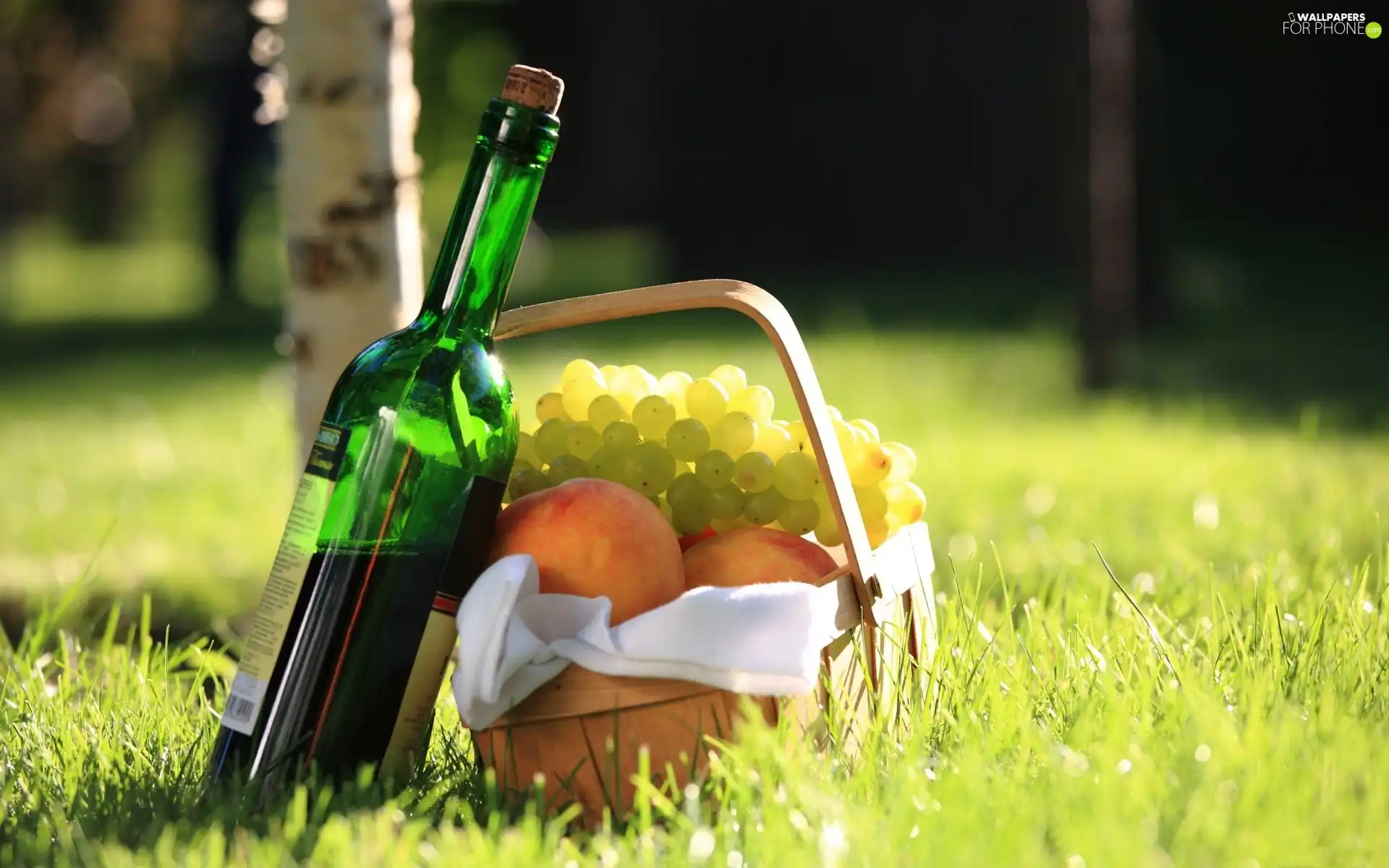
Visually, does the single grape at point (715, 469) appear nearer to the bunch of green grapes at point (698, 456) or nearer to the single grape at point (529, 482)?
the bunch of green grapes at point (698, 456)

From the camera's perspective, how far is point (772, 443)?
6.84 feet

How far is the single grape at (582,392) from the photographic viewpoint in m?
2.12

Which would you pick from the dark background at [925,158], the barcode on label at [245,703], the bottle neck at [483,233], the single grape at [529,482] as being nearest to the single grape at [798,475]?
the single grape at [529,482]

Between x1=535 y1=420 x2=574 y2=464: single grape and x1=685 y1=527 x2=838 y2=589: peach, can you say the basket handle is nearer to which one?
x1=685 y1=527 x2=838 y2=589: peach

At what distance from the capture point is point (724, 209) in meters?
14.1

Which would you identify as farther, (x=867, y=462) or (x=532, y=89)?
(x=867, y=462)

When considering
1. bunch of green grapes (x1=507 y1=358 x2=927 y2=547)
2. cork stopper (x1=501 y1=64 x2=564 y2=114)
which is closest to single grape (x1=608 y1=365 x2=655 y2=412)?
bunch of green grapes (x1=507 y1=358 x2=927 y2=547)

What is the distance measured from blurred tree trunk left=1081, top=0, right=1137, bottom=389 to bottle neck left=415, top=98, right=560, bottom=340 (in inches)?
198

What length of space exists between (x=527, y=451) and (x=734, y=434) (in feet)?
0.98

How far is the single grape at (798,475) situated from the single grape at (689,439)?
0.11 metres

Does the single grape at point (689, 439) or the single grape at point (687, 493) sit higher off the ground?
the single grape at point (689, 439)

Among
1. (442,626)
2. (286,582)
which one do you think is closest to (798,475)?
(442,626)

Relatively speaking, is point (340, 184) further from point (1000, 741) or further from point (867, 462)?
point (1000, 741)

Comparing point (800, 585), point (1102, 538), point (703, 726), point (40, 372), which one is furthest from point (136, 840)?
point (40, 372)
